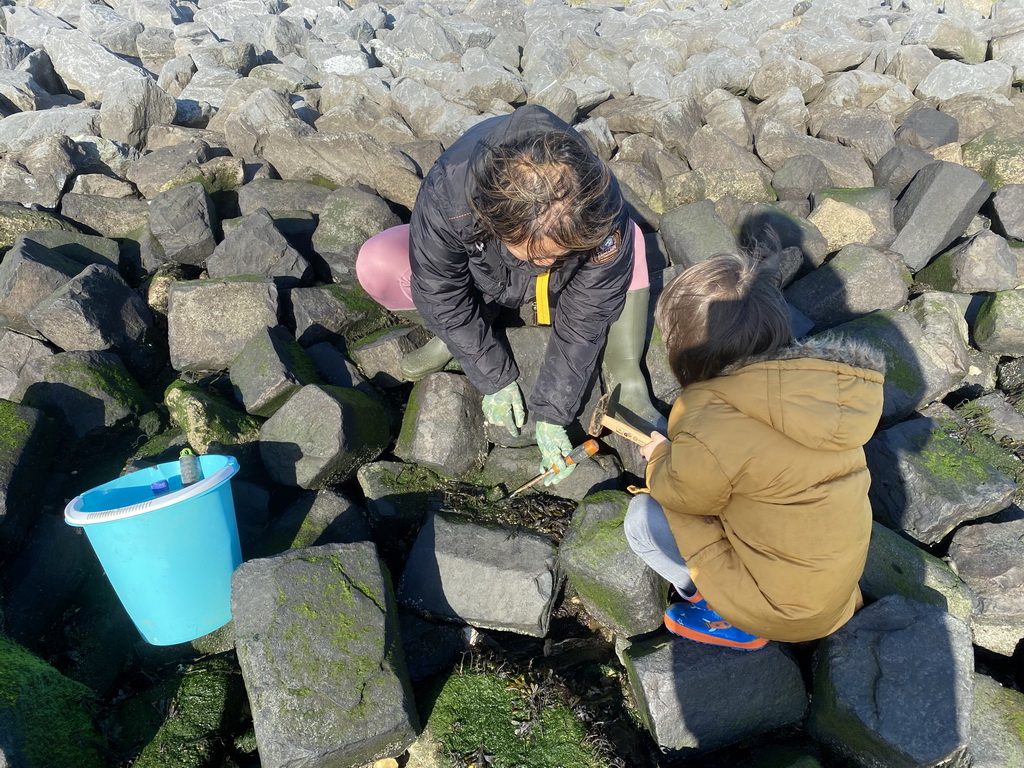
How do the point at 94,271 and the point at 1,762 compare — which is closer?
the point at 1,762

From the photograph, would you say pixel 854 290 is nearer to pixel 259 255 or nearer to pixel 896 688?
pixel 896 688

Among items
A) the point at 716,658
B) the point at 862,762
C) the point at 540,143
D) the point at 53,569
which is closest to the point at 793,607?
the point at 716,658

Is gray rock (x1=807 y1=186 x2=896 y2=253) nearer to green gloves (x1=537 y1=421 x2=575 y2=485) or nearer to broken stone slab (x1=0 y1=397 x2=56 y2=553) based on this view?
green gloves (x1=537 y1=421 x2=575 y2=485)

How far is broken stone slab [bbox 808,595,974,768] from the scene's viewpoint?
6.70ft

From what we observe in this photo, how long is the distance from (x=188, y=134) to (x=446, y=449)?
3.99 metres

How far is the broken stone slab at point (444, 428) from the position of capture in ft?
9.46

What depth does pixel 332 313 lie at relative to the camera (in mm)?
3432

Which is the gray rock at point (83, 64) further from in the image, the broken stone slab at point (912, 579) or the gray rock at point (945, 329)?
the broken stone slab at point (912, 579)

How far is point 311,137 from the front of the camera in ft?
15.5

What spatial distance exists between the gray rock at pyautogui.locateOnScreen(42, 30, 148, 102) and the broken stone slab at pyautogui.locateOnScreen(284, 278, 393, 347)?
207 inches

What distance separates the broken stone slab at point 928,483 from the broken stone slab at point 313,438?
2209mm

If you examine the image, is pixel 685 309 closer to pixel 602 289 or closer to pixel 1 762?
pixel 602 289

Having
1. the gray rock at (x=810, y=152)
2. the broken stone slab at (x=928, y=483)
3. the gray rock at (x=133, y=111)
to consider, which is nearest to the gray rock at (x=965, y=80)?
the gray rock at (x=810, y=152)

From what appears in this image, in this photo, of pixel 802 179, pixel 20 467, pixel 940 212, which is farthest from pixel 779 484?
pixel 802 179
